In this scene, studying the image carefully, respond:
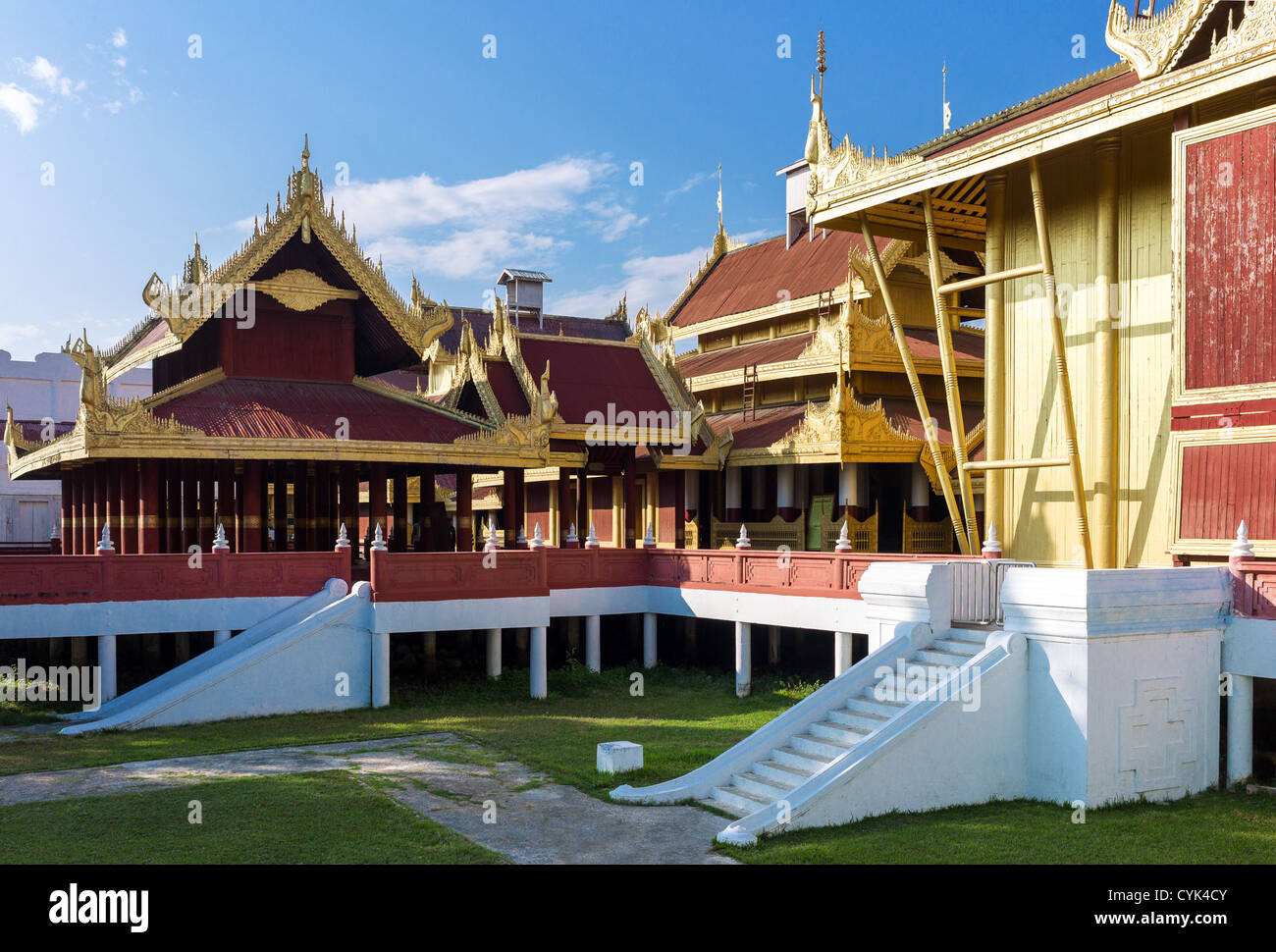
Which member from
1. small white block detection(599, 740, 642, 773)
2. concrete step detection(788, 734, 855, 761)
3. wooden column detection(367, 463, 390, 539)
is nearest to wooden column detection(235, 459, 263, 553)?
wooden column detection(367, 463, 390, 539)

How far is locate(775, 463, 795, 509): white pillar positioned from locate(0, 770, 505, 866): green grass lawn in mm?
16407

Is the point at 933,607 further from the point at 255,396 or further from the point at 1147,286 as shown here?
the point at 255,396

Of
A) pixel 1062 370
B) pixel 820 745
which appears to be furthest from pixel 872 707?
pixel 1062 370

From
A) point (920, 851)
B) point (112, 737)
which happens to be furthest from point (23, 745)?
point (920, 851)

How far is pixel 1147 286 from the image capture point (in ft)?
52.8

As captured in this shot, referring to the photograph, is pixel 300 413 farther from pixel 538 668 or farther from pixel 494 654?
pixel 538 668

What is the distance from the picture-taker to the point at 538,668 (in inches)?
823

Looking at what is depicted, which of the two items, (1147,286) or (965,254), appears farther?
(965,254)

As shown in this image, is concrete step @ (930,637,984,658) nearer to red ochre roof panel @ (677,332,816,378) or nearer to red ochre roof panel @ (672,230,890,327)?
red ochre roof panel @ (677,332,816,378)

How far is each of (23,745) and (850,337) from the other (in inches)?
732

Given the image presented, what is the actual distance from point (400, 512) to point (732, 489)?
821cm

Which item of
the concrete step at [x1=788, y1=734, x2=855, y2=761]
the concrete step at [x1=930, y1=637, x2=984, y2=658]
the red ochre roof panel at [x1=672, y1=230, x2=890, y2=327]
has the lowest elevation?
the concrete step at [x1=788, y1=734, x2=855, y2=761]

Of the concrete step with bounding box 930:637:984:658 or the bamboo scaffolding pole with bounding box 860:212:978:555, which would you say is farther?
the bamboo scaffolding pole with bounding box 860:212:978:555

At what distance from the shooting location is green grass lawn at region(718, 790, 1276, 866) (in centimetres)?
1052
